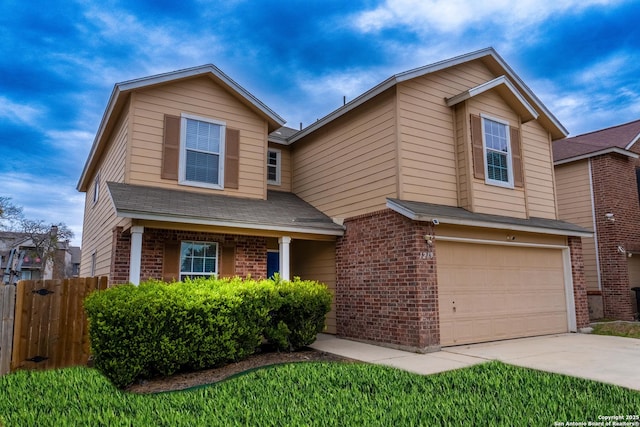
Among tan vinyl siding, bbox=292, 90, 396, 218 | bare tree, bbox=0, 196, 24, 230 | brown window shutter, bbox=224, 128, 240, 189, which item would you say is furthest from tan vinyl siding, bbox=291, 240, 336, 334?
bare tree, bbox=0, 196, 24, 230

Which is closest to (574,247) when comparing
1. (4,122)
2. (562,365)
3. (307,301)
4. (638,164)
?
(562,365)

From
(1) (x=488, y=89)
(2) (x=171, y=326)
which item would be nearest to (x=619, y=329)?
(1) (x=488, y=89)

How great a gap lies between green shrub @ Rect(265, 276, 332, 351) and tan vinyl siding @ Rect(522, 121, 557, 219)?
665 centimetres

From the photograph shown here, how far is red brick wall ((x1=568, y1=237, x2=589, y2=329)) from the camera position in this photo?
11.0m

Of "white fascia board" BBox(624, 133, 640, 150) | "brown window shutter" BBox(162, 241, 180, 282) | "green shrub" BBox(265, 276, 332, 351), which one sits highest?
"white fascia board" BBox(624, 133, 640, 150)

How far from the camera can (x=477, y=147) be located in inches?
390

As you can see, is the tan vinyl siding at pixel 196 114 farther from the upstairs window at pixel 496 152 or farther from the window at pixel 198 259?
the upstairs window at pixel 496 152

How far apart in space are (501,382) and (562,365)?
184 cm

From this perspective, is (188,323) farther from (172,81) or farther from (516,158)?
(516,158)

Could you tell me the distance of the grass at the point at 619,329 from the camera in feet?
33.6

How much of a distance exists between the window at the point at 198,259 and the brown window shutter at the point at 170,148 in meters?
1.81

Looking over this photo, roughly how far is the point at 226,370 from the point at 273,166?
776 centimetres

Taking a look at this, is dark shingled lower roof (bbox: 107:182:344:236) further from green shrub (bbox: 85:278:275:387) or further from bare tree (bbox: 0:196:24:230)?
bare tree (bbox: 0:196:24:230)

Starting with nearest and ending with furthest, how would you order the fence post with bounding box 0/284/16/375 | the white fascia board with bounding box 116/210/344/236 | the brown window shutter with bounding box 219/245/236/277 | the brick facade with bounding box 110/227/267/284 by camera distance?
the fence post with bounding box 0/284/16/375 < the white fascia board with bounding box 116/210/344/236 < the brick facade with bounding box 110/227/267/284 < the brown window shutter with bounding box 219/245/236/277
